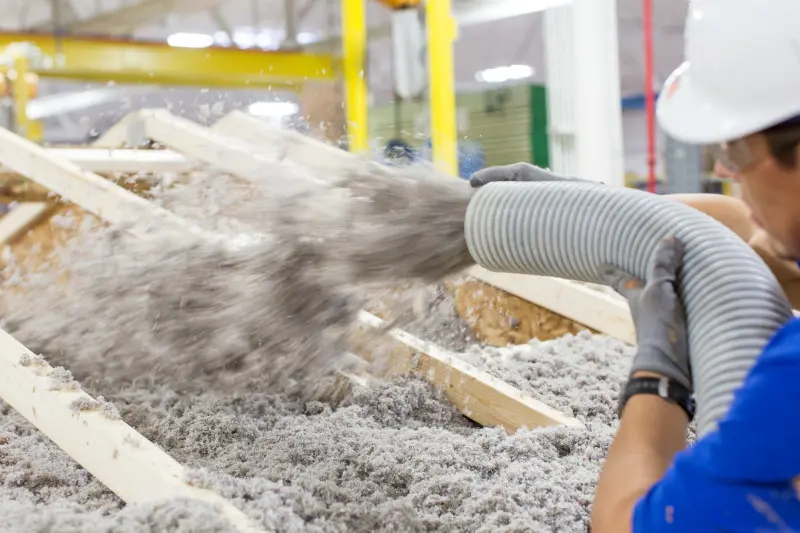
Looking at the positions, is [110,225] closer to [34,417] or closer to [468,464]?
[34,417]

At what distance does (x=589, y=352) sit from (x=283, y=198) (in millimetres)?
1052

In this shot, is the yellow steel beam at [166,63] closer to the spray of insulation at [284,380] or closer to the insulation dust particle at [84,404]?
the spray of insulation at [284,380]

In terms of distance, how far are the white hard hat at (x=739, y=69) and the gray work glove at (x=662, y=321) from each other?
0.63ft

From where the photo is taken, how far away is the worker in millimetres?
900

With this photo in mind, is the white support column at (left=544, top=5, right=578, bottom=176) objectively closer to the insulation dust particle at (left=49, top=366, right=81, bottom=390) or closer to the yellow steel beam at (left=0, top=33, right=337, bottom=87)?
the yellow steel beam at (left=0, top=33, right=337, bottom=87)

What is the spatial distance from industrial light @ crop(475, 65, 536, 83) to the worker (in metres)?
14.2

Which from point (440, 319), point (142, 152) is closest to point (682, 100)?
point (440, 319)

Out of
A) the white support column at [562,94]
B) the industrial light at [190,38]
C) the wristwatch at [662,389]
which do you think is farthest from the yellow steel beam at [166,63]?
the wristwatch at [662,389]

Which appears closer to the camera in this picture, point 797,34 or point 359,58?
point 797,34

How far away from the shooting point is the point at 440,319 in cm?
232

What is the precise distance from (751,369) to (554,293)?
5.58ft

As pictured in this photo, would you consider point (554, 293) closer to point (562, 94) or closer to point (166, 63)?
point (562, 94)

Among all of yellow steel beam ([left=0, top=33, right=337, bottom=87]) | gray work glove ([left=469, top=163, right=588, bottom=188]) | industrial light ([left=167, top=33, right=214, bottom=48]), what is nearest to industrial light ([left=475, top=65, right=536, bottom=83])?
industrial light ([left=167, top=33, right=214, bottom=48])

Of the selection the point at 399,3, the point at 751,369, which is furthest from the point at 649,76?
the point at 751,369
